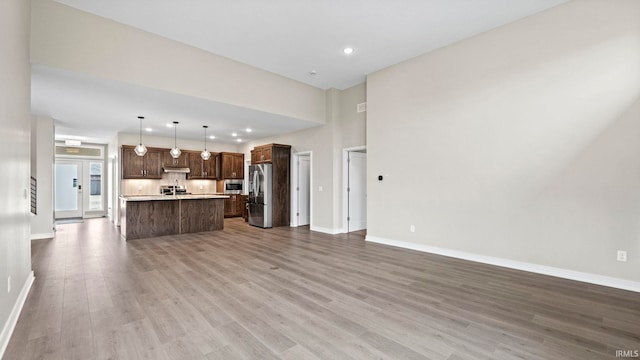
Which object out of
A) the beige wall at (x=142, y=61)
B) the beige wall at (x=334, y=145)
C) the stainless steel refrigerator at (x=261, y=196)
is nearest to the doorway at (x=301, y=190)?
the stainless steel refrigerator at (x=261, y=196)

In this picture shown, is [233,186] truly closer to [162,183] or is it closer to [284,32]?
[162,183]

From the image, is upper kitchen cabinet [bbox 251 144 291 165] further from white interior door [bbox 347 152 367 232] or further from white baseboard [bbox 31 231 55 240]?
white baseboard [bbox 31 231 55 240]

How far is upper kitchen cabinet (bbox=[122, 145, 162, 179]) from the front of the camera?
26.6 feet

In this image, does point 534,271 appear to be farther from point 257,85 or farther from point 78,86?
point 78,86

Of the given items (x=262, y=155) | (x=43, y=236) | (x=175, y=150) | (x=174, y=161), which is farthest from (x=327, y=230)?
(x=43, y=236)

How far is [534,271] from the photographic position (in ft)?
12.5

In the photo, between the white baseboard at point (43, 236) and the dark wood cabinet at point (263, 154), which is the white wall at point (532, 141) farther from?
the white baseboard at point (43, 236)

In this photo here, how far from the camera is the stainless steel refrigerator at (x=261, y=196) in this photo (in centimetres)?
766

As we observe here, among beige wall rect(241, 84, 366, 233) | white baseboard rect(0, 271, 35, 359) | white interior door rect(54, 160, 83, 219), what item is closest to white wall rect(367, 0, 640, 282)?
beige wall rect(241, 84, 366, 233)

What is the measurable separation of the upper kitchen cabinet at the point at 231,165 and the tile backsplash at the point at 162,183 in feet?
2.03

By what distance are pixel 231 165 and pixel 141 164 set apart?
2.79 meters

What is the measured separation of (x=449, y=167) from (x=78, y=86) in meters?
6.08

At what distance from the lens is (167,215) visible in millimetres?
6531

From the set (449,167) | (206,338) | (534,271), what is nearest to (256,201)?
(449,167)
